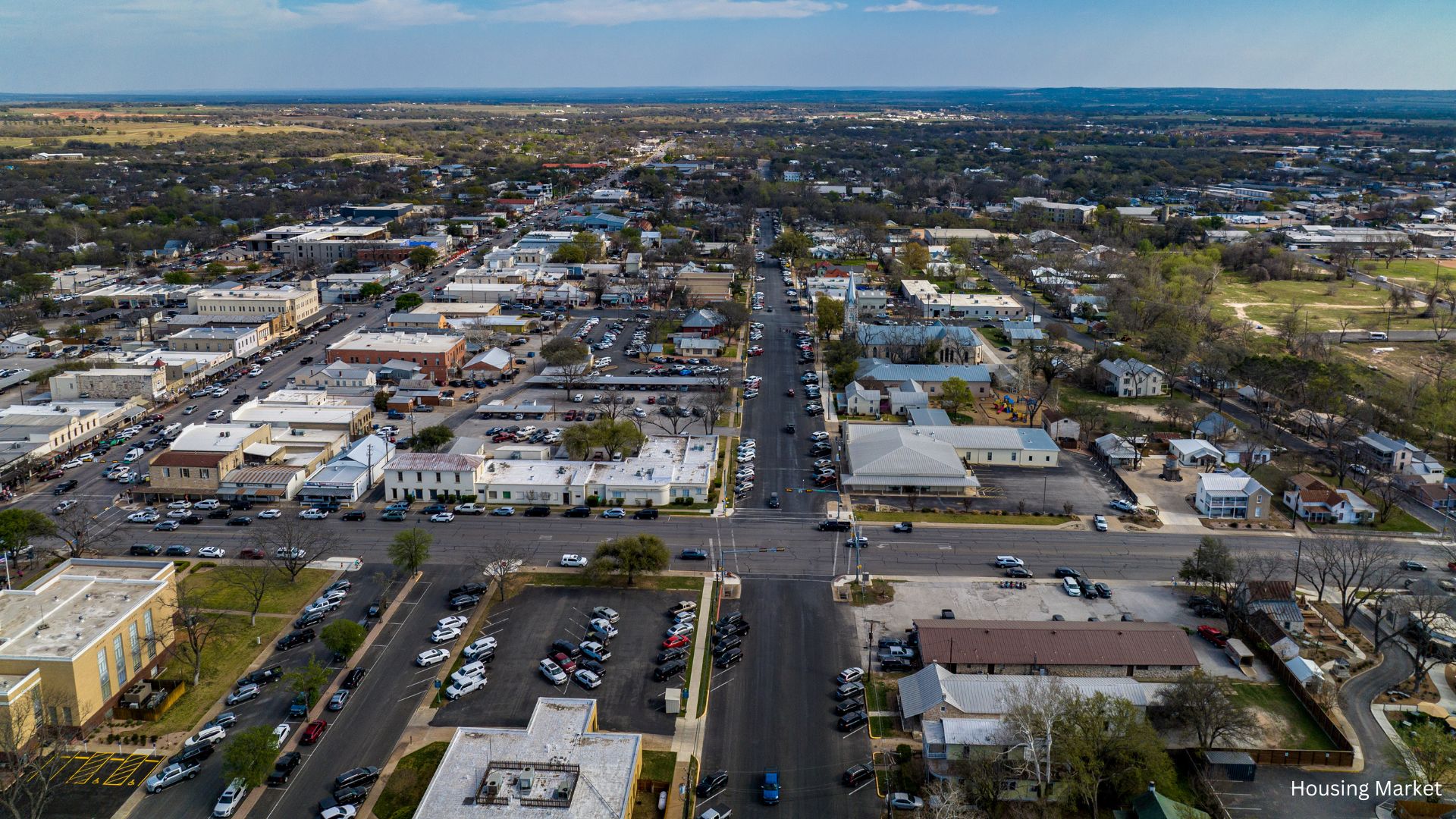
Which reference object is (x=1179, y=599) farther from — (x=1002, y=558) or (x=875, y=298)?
(x=875, y=298)

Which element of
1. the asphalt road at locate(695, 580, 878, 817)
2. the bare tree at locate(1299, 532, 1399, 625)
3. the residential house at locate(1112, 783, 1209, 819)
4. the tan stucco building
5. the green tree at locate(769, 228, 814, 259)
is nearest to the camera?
the residential house at locate(1112, 783, 1209, 819)

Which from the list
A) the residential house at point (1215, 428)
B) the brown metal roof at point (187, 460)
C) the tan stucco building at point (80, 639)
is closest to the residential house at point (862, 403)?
the residential house at point (1215, 428)

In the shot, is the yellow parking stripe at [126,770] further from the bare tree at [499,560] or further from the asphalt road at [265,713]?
the bare tree at [499,560]

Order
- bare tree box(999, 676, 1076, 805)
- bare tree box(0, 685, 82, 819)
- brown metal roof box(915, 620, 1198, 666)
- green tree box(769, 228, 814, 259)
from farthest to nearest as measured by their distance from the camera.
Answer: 1. green tree box(769, 228, 814, 259)
2. brown metal roof box(915, 620, 1198, 666)
3. bare tree box(999, 676, 1076, 805)
4. bare tree box(0, 685, 82, 819)

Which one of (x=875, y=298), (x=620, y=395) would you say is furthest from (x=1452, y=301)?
(x=620, y=395)

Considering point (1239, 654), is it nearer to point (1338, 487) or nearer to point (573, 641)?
point (1338, 487)

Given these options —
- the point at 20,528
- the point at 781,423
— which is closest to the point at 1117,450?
the point at 781,423

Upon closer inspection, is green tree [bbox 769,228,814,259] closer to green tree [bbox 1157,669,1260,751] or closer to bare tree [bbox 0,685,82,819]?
green tree [bbox 1157,669,1260,751]

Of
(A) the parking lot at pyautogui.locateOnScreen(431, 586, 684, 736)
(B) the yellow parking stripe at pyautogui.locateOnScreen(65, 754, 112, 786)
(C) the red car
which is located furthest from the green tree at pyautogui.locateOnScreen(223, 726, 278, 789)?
(A) the parking lot at pyautogui.locateOnScreen(431, 586, 684, 736)

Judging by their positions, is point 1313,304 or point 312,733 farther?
point 1313,304
